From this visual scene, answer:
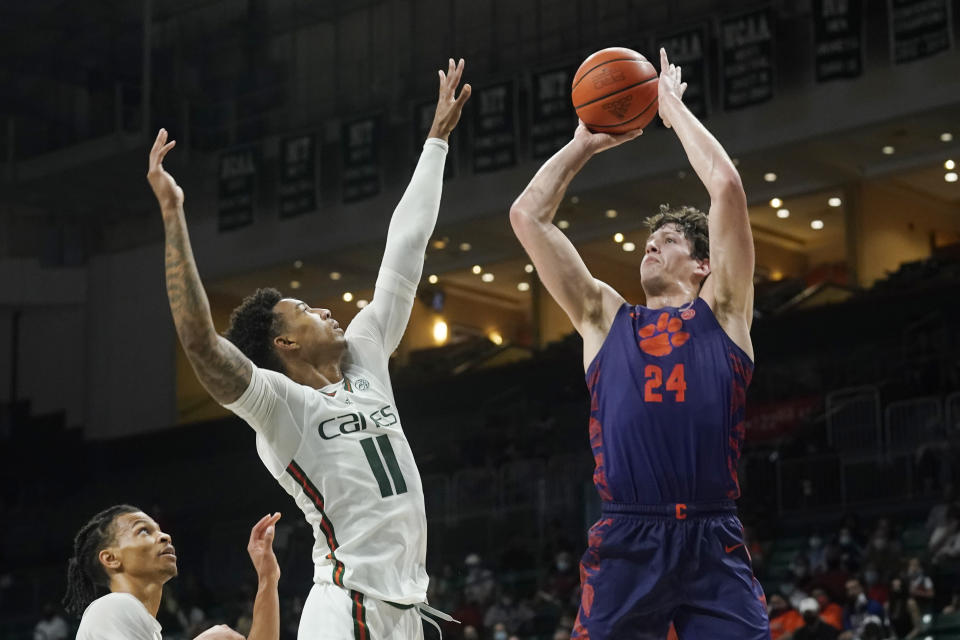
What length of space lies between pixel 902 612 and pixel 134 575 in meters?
9.78

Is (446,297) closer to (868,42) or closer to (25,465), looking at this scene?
(25,465)

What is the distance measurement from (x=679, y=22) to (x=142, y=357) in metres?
14.0

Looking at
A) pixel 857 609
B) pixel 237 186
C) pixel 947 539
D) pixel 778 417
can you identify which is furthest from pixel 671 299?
pixel 237 186

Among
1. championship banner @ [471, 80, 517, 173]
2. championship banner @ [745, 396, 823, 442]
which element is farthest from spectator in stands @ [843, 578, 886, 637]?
championship banner @ [471, 80, 517, 173]

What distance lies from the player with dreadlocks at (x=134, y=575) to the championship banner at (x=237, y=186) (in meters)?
20.6

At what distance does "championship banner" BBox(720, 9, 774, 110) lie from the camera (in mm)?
20969

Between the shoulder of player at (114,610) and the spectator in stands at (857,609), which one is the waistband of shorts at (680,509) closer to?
the shoulder of player at (114,610)

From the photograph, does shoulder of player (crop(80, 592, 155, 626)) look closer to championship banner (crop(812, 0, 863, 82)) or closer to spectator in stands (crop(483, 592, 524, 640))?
spectator in stands (crop(483, 592, 524, 640))

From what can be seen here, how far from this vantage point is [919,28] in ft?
65.0

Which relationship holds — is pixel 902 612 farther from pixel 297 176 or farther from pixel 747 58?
pixel 297 176

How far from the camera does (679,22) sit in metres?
22.4

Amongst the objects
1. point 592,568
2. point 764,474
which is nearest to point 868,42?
point 764,474

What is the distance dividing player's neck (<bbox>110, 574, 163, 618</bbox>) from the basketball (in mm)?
2405

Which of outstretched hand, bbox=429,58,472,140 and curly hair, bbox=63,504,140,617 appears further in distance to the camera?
outstretched hand, bbox=429,58,472,140
